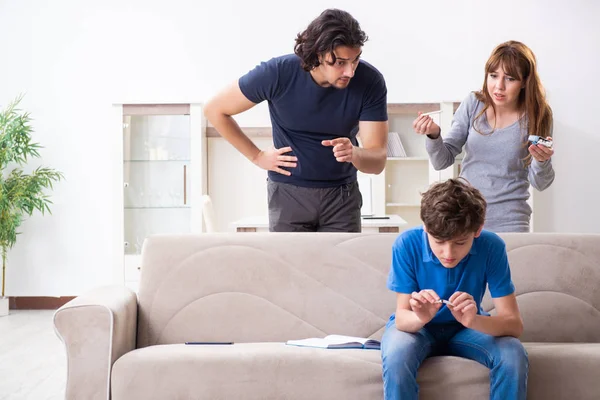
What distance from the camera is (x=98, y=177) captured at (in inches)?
226

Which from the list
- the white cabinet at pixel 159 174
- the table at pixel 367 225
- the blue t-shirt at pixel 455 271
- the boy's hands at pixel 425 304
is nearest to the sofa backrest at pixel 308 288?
the blue t-shirt at pixel 455 271

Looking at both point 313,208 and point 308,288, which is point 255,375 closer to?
point 308,288

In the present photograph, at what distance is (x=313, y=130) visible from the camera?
2656 millimetres

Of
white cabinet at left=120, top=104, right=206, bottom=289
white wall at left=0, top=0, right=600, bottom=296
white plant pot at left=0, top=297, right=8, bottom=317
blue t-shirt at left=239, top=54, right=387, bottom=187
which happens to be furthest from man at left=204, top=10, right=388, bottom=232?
white plant pot at left=0, top=297, right=8, bottom=317

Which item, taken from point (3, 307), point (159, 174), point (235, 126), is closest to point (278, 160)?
point (235, 126)

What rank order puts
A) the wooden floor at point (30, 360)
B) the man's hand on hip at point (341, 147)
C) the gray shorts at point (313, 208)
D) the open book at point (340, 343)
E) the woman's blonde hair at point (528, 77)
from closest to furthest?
the open book at point (340, 343), the man's hand on hip at point (341, 147), the woman's blonde hair at point (528, 77), the gray shorts at point (313, 208), the wooden floor at point (30, 360)

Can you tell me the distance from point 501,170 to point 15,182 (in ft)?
13.2

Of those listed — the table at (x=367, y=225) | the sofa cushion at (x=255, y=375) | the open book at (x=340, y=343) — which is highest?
the table at (x=367, y=225)

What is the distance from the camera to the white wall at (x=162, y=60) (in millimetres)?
5621

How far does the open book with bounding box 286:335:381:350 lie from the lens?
2.35 metres

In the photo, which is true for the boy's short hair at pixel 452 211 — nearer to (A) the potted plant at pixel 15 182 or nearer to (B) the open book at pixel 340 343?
(B) the open book at pixel 340 343

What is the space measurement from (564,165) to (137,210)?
3.26 meters

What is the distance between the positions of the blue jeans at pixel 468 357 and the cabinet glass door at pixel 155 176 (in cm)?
346

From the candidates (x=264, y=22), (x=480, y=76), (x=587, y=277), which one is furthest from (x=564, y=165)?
(x=587, y=277)
